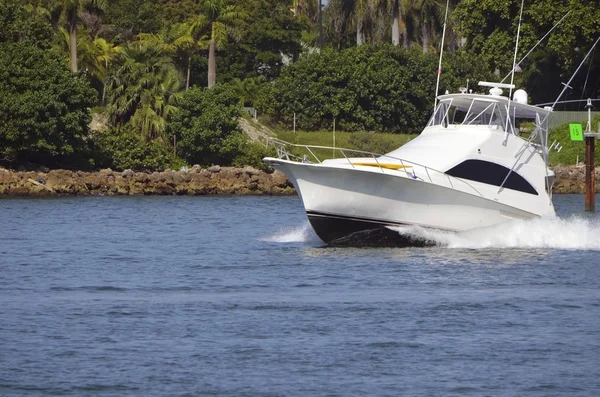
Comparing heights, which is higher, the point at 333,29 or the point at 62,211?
the point at 333,29

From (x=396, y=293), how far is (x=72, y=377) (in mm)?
7767

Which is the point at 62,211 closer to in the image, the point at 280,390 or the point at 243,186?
the point at 243,186

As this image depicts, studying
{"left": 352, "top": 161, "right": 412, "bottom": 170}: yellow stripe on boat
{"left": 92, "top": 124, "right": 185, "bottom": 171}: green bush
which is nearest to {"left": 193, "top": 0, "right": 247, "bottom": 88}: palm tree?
{"left": 92, "top": 124, "right": 185, "bottom": 171}: green bush

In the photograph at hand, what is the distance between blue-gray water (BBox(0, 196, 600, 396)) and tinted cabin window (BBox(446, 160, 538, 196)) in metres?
0.98

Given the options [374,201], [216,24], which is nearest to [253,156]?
[216,24]

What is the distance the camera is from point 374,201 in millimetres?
26859

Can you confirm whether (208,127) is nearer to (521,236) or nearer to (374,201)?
(521,236)

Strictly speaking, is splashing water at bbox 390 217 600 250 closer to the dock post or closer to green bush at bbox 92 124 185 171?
A: the dock post

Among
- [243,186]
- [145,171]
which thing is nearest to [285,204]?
[243,186]

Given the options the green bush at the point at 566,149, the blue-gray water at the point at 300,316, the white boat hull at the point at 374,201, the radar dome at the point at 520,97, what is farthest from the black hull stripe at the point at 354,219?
the green bush at the point at 566,149

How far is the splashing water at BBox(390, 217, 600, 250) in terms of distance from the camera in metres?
27.8

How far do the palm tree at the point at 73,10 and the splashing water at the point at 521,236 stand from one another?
3970cm

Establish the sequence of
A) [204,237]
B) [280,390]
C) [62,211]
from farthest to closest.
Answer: [62,211] → [204,237] → [280,390]

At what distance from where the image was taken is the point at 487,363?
16.8 m
